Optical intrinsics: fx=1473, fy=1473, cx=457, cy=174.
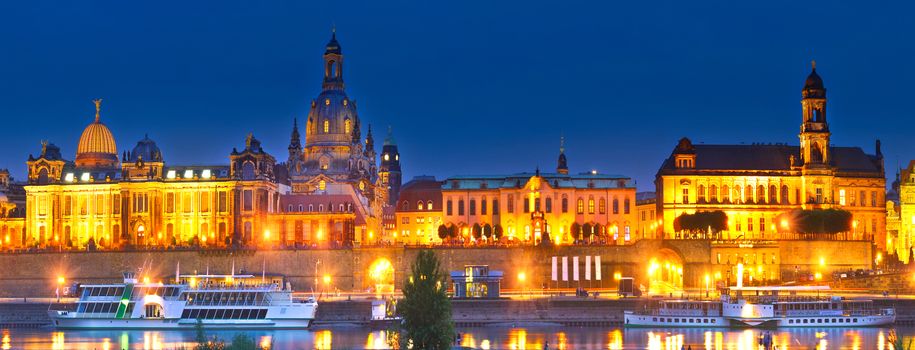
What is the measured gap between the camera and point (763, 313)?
9531cm

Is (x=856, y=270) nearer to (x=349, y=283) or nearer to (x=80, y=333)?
(x=349, y=283)

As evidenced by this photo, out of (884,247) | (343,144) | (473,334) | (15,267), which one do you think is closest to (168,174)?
(15,267)

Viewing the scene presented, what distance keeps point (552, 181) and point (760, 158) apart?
63.3 ft

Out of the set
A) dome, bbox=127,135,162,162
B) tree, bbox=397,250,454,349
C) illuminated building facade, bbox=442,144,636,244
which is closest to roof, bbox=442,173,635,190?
illuminated building facade, bbox=442,144,636,244

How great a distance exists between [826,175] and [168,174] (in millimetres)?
60790

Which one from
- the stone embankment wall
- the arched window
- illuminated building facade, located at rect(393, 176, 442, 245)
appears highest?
the arched window

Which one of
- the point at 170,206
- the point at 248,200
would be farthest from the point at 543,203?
the point at 170,206

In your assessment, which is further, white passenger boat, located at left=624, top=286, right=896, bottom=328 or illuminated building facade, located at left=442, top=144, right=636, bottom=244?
illuminated building facade, located at left=442, top=144, right=636, bottom=244

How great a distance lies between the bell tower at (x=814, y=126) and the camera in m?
130

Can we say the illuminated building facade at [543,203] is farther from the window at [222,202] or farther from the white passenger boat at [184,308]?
the white passenger boat at [184,308]

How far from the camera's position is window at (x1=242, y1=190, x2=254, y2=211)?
138 m

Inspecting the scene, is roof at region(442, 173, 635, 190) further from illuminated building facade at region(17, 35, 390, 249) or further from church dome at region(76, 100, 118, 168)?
church dome at region(76, 100, 118, 168)

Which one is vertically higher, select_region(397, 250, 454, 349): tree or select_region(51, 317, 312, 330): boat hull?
select_region(397, 250, 454, 349): tree

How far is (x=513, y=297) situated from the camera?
106 m
